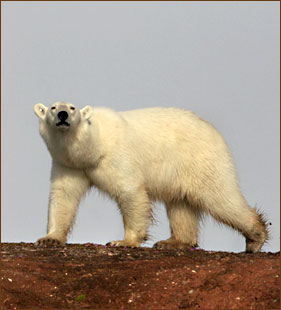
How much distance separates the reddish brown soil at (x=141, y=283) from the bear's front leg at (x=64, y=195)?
2.03 meters

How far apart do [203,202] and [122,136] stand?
6.82ft

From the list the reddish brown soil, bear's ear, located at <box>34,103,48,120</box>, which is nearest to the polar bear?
bear's ear, located at <box>34,103,48,120</box>

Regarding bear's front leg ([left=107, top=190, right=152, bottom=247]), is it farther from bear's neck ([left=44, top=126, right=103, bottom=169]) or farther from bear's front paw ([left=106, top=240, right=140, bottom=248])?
bear's neck ([left=44, top=126, right=103, bottom=169])

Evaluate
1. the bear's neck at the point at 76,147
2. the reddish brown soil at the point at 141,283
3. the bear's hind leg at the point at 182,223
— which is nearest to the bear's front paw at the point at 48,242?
the bear's neck at the point at 76,147

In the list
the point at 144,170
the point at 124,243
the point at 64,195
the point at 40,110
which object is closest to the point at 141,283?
the point at 124,243

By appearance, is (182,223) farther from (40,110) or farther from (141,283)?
(141,283)

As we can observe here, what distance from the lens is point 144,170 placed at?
1438cm

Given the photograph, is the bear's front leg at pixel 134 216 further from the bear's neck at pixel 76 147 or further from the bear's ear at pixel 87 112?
the bear's ear at pixel 87 112

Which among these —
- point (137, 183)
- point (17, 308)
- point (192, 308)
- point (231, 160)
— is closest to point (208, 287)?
point (192, 308)

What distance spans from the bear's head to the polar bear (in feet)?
0.05

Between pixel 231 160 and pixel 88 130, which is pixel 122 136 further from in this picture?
pixel 231 160

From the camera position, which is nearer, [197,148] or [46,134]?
[46,134]

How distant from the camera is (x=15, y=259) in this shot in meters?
11.9

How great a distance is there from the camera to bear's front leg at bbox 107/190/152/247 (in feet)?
45.6
